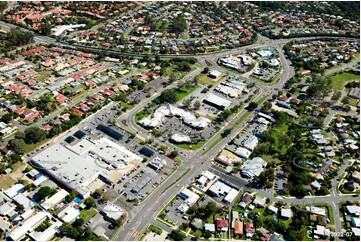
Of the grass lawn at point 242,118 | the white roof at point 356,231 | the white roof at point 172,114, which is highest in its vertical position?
A: the white roof at point 172,114

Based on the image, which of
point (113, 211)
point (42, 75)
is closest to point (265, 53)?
point (42, 75)

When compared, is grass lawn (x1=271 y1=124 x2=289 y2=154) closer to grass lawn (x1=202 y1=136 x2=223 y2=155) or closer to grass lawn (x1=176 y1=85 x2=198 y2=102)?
grass lawn (x1=202 y1=136 x2=223 y2=155)

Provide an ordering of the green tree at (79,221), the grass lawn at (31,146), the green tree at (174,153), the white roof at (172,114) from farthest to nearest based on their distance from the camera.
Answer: the white roof at (172,114)
the grass lawn at (31,146)
the green tree at (174,153)
the green tree at (79,221)

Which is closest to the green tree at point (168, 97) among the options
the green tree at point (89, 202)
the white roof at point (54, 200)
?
the green tree at point (89, 202)

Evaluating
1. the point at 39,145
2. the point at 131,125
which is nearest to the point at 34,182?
the point at 39,145

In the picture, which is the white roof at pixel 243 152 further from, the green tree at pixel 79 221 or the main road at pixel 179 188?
the green tree at pixel 79 221

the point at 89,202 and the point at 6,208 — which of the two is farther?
the point at 89,202

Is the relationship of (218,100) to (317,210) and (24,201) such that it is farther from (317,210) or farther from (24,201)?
(24,201)

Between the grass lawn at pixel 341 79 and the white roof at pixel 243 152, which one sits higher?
the grass lawn at pixel 341 79
